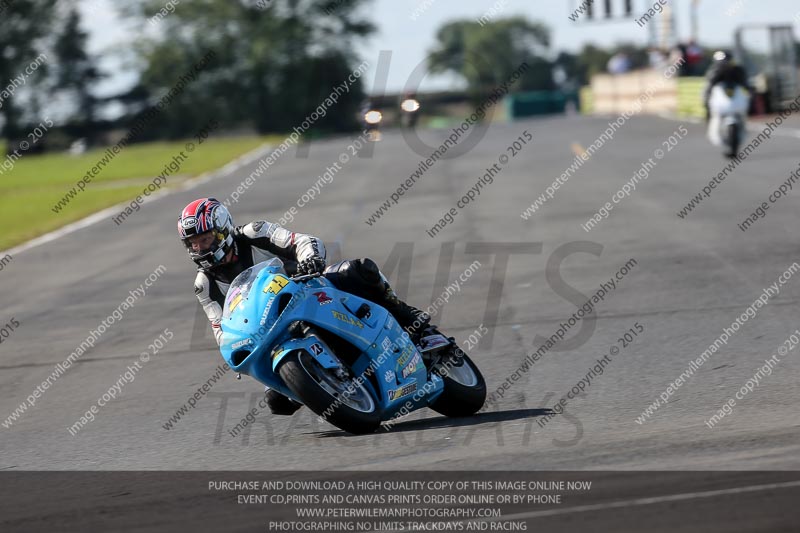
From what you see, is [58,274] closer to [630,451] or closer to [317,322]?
[317,322]

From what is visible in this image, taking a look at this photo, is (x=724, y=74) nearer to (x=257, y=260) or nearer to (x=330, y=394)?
(x=257, y=260)

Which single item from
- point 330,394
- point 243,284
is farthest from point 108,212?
point 330,394

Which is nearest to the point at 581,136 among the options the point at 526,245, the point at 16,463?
the point at 526,245

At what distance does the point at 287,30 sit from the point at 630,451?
81351mm

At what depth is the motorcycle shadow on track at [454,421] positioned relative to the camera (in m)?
7.43

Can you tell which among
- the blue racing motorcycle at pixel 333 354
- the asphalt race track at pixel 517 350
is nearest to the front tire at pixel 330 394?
the blue racing motorcycle at pixel 333 354

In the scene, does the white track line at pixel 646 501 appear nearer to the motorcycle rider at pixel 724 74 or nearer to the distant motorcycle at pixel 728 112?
the distant motorcycle at pixel 728 112

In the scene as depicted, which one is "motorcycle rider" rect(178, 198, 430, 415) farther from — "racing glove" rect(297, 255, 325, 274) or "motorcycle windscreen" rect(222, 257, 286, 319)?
"motorcycle windscreen" rect(222, 257, 286, 319)

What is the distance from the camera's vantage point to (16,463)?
7.48m

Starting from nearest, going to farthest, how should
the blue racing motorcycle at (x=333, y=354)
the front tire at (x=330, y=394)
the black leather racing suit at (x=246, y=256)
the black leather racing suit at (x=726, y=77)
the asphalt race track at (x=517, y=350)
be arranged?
the asphalt race track at (x=517, y=350) < the front tire at (x=330, y=394) < the blue racing motorcycle at (x=333, y=354) < the black leather racing suit at (x=246, y=256) < the black leather racing suit at (x=726, y=77)

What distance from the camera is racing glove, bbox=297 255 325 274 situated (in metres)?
7.29

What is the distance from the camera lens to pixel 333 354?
7188 mm

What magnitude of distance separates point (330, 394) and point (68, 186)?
33635mm

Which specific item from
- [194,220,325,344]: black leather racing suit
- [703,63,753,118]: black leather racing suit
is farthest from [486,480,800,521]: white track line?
[703,63,753,118]: black leather racing suit
